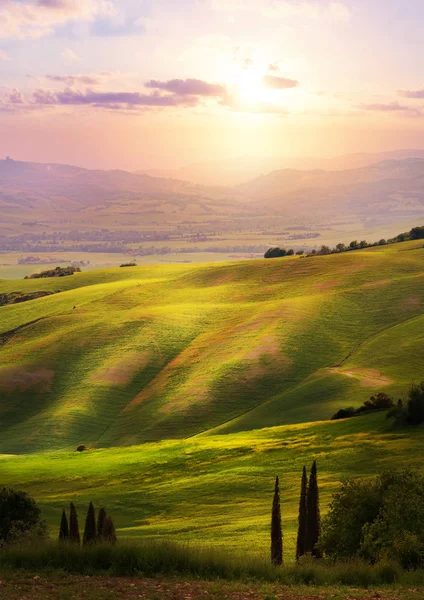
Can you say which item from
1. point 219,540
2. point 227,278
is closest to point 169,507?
point 219,540

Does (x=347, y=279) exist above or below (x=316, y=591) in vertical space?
above

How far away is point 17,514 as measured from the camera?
148 ft

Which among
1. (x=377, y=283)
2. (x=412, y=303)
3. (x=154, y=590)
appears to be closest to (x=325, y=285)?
(x=377, y=283)

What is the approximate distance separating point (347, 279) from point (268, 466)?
316ft

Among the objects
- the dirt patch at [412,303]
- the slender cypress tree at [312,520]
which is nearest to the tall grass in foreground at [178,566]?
the slender cypress tree at [312,520]

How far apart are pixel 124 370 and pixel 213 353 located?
14.3 meters

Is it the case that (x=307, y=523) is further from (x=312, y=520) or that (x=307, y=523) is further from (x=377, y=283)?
(x=377, y=283)

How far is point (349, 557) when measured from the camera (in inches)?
1409

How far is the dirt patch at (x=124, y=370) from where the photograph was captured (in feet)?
395

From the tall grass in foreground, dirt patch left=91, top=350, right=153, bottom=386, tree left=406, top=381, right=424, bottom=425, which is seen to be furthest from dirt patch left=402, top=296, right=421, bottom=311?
the tall grass in foreground

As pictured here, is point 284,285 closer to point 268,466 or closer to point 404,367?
point 404,367

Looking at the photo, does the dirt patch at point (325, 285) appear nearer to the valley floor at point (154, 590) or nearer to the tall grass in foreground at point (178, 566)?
the tall grass in foreground at point (178, 566)

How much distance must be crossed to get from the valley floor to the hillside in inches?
2446

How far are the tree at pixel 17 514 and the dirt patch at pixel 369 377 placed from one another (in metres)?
61.9
